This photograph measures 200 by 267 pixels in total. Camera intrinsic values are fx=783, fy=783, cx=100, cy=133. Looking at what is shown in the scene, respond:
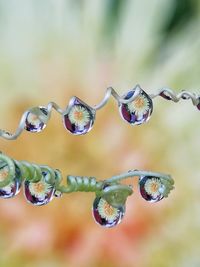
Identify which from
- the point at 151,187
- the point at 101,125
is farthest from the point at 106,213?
the point at 101,125

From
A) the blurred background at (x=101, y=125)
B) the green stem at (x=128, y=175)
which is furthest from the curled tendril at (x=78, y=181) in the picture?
the blurred background at (x=101, y=125)

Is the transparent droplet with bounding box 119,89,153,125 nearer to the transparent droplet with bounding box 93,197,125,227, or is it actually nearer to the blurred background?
the transparent droplet with bounding box 93,197,125,227

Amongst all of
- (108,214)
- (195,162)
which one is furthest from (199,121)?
(108,214)

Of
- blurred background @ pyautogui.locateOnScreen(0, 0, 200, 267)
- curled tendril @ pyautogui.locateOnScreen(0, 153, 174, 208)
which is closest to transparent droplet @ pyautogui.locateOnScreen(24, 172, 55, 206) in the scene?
curled tendril @ pyautogui.locateOnScreen(0, 153, 174, 208)

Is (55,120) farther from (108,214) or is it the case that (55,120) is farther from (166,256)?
(108,214)

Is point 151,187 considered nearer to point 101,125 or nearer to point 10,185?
point 10,185

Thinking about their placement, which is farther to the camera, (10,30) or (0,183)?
(10,30)

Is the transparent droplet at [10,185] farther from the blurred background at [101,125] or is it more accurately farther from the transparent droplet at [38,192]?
the blurred background at [101,125]
